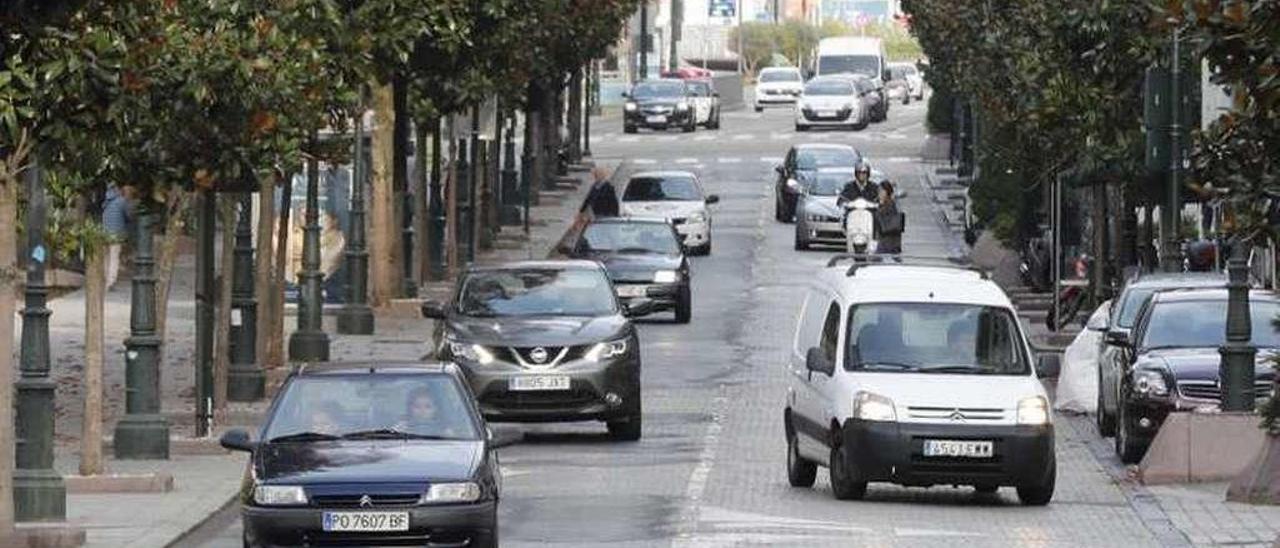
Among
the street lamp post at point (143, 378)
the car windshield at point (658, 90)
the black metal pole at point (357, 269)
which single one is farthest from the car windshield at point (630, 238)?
the car windshield at point (658, 90)

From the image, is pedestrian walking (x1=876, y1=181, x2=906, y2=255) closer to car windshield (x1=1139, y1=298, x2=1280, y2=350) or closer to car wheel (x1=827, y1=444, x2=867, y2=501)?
car windshield (x1=1139, y1=298, x2=1280, y2=350)

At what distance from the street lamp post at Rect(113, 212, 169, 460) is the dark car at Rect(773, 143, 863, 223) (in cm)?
3747

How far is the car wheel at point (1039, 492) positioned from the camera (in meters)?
24.6

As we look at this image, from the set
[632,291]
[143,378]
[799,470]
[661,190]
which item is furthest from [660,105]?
[799,470]

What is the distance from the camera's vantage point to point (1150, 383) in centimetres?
2745

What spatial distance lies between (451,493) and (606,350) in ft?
33.9

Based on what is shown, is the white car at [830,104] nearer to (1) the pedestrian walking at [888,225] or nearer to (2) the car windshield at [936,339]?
(1) the pedestrian walking at [888,225]

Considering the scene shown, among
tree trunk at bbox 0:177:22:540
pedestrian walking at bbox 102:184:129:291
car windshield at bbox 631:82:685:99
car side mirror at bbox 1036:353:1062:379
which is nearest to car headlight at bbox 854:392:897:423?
car side mirror at bbox 1036:353:1062:379

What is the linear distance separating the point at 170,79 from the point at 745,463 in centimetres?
693

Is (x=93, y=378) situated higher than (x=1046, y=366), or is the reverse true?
(x=1046, y=366)

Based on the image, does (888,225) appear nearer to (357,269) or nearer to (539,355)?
(357,269)

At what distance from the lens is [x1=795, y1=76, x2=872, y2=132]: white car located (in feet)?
313

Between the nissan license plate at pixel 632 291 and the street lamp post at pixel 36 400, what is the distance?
22450mm

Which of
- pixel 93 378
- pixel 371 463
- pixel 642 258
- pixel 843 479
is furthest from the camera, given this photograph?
pixel 642 258
